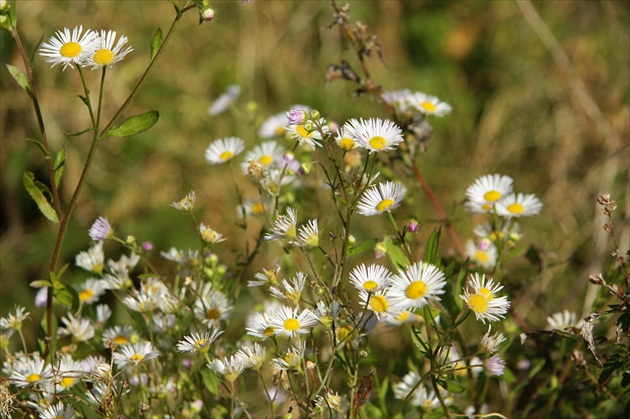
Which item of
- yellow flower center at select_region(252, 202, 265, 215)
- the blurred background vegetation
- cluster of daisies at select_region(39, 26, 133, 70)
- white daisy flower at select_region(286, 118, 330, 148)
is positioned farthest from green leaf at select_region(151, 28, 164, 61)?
the blurred background vegetation

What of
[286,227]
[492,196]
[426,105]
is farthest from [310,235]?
[426,105]

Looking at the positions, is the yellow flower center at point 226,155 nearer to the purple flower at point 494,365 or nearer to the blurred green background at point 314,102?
the purple flower at point 494,365

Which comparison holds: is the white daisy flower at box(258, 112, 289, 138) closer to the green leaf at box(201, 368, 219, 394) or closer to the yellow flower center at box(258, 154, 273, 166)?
the yellow flower center at box(258, 154, 273, 166)

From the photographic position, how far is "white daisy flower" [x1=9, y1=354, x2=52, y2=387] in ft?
2.62

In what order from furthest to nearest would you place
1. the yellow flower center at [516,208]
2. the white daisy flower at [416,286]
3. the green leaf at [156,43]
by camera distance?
the yellow flower center at [516,208] < the green leaf at [156,43] < the white daisy flower at [416,286]

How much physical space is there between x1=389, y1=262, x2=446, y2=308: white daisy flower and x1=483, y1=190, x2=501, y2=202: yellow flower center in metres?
0.30

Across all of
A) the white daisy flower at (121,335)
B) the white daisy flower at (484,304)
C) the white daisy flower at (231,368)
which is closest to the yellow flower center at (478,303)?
the white daisy flower at (484,304)

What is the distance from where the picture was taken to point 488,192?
98 centimetres

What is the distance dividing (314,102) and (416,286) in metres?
1.41

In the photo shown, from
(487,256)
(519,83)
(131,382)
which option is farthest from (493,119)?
(131,382)

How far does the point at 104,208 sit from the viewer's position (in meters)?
1.88

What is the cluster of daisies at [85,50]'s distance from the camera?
75 centimetres

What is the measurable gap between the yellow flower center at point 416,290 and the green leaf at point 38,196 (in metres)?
0.40

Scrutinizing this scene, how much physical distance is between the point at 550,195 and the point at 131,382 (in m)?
1.29
